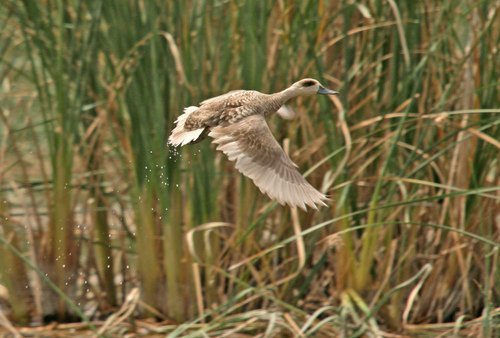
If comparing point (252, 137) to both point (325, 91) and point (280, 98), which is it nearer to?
point (280, 98)

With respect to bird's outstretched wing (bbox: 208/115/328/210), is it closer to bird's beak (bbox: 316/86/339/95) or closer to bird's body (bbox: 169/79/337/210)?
bird's body (bbox: 169/79/337/210)

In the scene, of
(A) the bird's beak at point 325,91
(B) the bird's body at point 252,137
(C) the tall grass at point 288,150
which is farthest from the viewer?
(C) the tall grass at point 288,150

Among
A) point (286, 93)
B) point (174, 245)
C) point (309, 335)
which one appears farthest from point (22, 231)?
point (286, 93)

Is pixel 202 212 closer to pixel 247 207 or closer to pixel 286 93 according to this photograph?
pixel 247 207

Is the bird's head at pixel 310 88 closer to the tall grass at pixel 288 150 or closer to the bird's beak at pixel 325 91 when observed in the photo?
the bird's beak at pixel 325 91

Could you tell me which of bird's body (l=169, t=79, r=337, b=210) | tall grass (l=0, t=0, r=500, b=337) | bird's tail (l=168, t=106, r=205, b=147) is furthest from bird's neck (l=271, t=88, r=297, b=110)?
tall grass (l=0, t=0, r=500, b=337)

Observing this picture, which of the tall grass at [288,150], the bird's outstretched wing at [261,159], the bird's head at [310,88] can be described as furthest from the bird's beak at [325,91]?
the tall grass at [288,150]

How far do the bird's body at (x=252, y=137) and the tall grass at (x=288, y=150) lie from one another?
73 cm

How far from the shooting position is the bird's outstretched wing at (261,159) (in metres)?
2.02

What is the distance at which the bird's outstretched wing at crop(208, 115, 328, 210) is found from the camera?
2.02m

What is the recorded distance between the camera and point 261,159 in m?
2.07

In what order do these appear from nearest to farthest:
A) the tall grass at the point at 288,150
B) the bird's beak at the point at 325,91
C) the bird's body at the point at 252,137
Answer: the bird's beak at the point at 325,91 → the bird's body at the point at 252,137 → the tall grass at the point at 288,150

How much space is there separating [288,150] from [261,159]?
951 millimetres

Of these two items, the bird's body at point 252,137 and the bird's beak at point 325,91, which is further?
the bird's body at point 252,137
